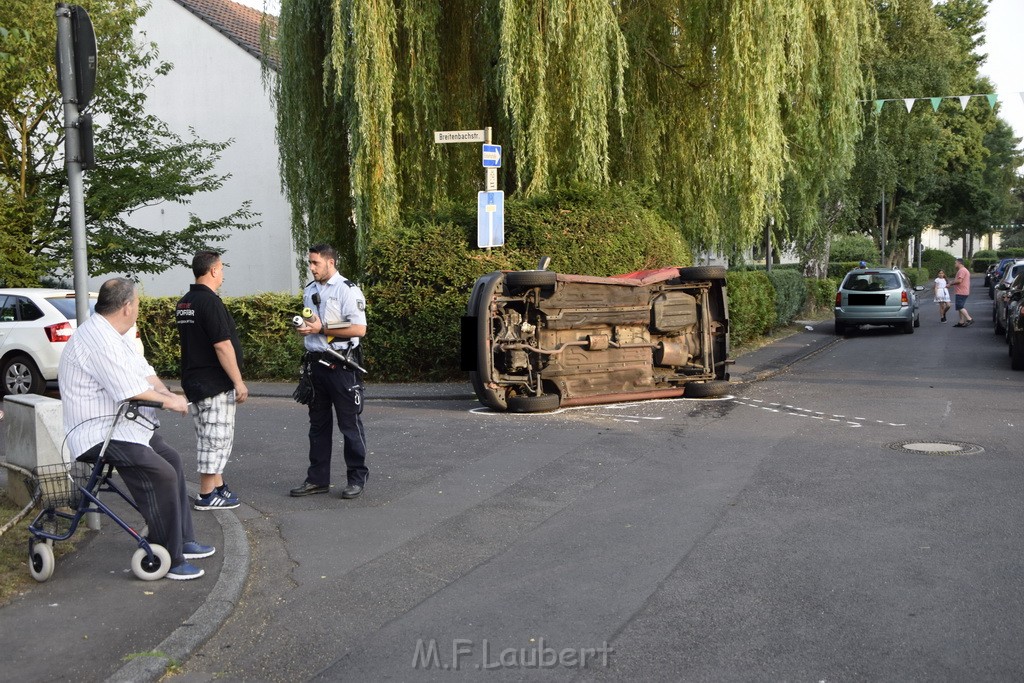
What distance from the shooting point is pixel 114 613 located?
5.10 metres

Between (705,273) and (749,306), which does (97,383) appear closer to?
(705,273)

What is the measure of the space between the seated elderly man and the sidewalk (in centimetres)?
27

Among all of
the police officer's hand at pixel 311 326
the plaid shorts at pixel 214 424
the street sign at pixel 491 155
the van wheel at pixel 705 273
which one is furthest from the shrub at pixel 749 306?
the plaid shorts at pixel 214 424

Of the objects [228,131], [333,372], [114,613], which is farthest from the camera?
[228,131]

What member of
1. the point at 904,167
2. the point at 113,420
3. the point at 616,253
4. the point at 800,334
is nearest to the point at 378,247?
the point at 616,253

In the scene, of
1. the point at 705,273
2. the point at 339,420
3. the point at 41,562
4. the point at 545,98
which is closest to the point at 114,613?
the point at 41,562

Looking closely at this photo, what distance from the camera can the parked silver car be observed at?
24797 millimetres

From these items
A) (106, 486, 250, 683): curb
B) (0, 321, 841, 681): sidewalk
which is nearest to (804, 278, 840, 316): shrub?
(106, 486, 250, 683): curb

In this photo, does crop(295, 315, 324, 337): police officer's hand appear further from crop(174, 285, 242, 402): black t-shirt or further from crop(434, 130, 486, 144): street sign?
crop(434, 130, 486, 144): street sign

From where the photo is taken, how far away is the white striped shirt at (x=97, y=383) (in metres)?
5.43

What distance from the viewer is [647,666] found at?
436cm

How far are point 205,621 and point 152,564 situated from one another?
0.78 metres

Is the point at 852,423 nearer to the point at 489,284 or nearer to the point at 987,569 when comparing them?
the point at 489,284

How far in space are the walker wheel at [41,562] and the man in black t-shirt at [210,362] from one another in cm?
154
